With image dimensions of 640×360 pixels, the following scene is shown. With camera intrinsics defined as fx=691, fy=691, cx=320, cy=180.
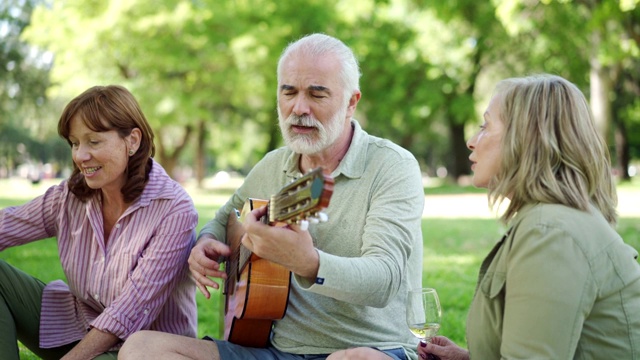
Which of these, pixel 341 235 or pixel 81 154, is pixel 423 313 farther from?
pixel 81 154

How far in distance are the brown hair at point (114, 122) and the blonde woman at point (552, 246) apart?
1966 millimetres

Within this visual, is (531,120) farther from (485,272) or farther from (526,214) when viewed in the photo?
(485,272)

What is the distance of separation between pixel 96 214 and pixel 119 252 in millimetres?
271

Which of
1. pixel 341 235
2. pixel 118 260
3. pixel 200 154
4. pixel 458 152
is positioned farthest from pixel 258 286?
pixel 200 154

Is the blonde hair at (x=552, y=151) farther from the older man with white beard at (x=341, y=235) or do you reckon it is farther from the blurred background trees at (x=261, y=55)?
the blurred background trees at (x=261, y=55)

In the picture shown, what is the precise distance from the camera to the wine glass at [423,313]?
2854 mm

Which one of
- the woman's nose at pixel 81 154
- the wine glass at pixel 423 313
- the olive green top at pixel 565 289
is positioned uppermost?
the woman's nose at pixel 81 154

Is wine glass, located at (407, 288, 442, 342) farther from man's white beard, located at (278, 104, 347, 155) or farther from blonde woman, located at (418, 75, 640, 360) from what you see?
man's white beard, located at (278, 104, 347, 155)

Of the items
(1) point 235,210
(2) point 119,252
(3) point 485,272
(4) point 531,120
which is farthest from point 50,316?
(4) point 531,120

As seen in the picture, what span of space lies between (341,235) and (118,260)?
1216mm

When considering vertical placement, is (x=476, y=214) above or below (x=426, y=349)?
below

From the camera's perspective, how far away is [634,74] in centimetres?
3262

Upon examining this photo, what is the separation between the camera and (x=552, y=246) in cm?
207

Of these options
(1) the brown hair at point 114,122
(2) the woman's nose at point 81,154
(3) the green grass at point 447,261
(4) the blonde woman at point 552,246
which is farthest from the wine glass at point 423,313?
(3) the green grass at point 447,261
